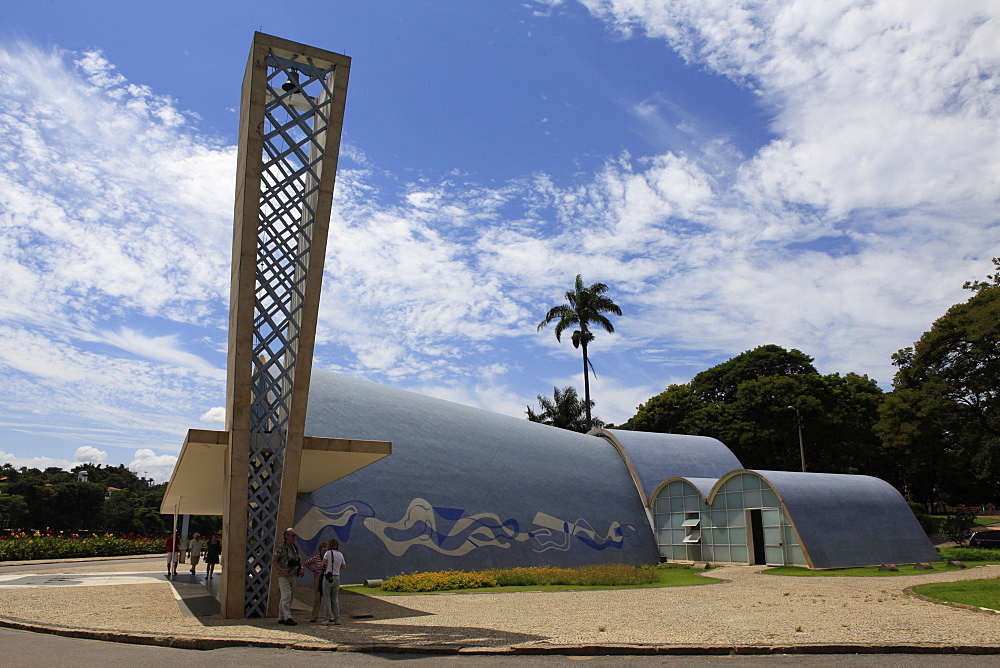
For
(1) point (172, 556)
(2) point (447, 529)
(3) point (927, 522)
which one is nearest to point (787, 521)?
(2) point (447, 529)

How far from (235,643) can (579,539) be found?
1803 cm

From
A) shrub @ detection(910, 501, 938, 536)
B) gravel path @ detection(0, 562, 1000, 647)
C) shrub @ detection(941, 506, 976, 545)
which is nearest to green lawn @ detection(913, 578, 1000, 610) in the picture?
gravel path @ detection(0, 562, 1000, 647)

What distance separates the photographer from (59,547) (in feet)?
121

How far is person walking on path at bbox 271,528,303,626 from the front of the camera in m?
11.9

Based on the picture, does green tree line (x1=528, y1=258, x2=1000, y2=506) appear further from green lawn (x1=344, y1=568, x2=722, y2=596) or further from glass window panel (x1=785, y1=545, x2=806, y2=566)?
green lawn (x1=344, y1=568, x2=722, y2=596)

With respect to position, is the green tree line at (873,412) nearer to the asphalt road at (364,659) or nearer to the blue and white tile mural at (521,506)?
the blue and white tile mural at (521,506)

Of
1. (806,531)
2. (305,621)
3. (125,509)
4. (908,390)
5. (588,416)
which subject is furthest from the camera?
(125,509)

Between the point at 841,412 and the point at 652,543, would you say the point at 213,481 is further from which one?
the point at 841,412

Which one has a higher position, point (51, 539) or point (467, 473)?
point (467, 473)

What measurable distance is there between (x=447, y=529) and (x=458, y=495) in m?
1.25

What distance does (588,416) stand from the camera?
155ft

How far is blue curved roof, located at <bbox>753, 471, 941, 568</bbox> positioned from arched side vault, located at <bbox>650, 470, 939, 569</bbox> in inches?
1.3

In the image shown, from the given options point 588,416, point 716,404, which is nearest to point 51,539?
point 588,416

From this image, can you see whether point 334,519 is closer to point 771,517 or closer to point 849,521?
point 771,517
